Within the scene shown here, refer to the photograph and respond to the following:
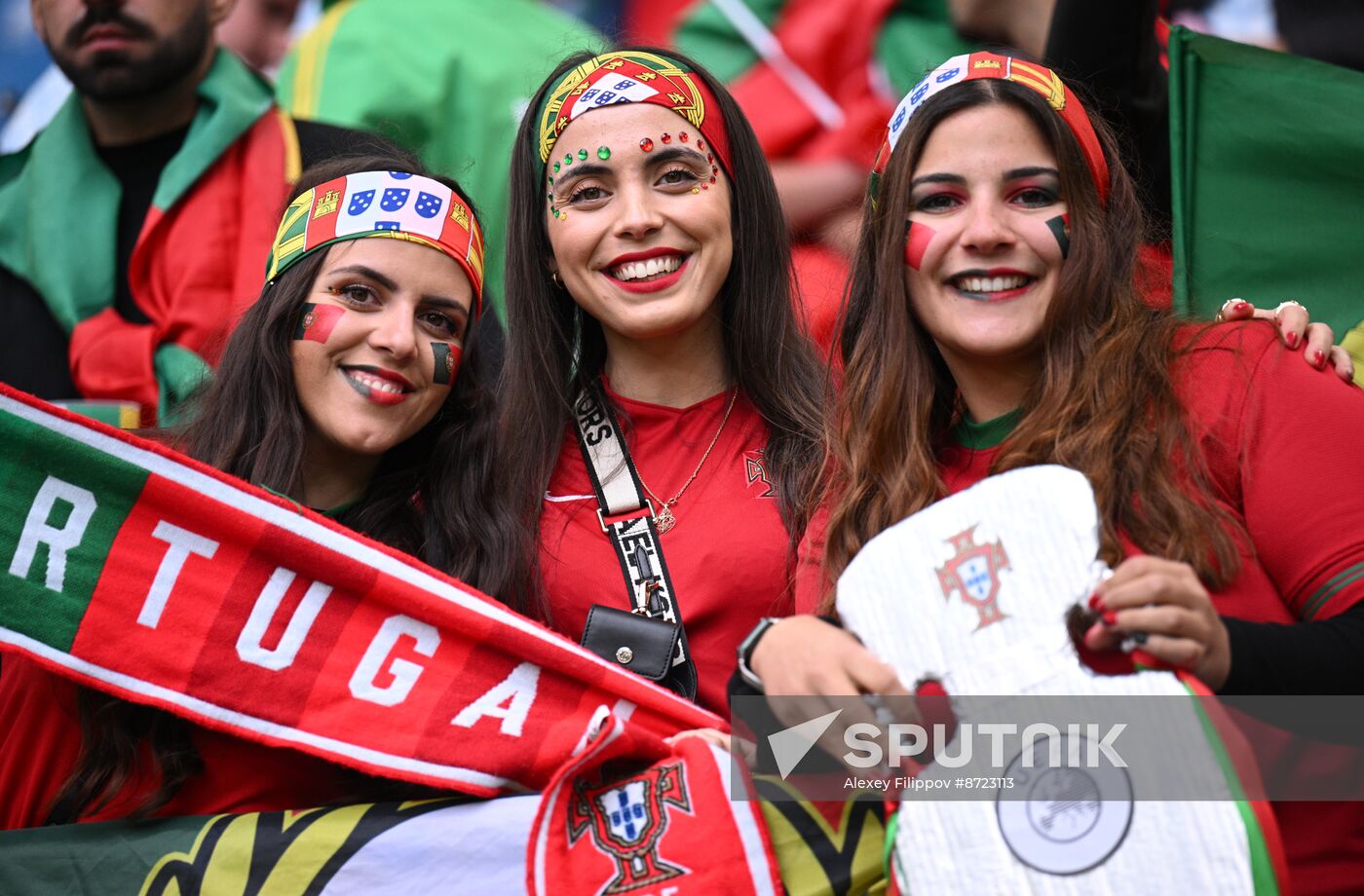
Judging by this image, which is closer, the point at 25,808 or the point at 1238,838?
the point at 1238,838

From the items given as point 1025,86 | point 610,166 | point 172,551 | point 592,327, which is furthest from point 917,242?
point 172,551

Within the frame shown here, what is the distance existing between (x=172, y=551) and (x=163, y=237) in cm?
185

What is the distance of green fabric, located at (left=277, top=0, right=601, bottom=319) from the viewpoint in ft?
17.0

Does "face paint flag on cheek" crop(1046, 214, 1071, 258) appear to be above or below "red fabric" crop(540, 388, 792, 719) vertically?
above

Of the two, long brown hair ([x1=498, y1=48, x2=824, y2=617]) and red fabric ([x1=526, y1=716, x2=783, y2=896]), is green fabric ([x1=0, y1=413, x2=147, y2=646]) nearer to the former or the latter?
long brown hair ([x1=498, y1=48, x2=824, y2=617])

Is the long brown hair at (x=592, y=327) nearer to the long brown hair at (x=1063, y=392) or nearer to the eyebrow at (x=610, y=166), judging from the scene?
the eyebrow at (x=610, y=166)

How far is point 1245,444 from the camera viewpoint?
222cm

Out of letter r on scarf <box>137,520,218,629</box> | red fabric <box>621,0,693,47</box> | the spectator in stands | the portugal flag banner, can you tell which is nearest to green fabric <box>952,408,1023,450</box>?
the portugal flag banner

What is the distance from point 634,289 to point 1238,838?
1653mm

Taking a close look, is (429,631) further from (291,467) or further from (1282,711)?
(1282,711)

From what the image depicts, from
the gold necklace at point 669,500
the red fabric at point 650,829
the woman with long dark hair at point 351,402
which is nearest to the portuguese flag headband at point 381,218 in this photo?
the woman with long dark hair at point 351,402

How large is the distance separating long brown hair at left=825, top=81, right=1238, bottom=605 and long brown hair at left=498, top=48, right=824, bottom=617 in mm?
409

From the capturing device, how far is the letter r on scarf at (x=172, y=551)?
2.72 meters

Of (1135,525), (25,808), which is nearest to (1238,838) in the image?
(1135,525)
